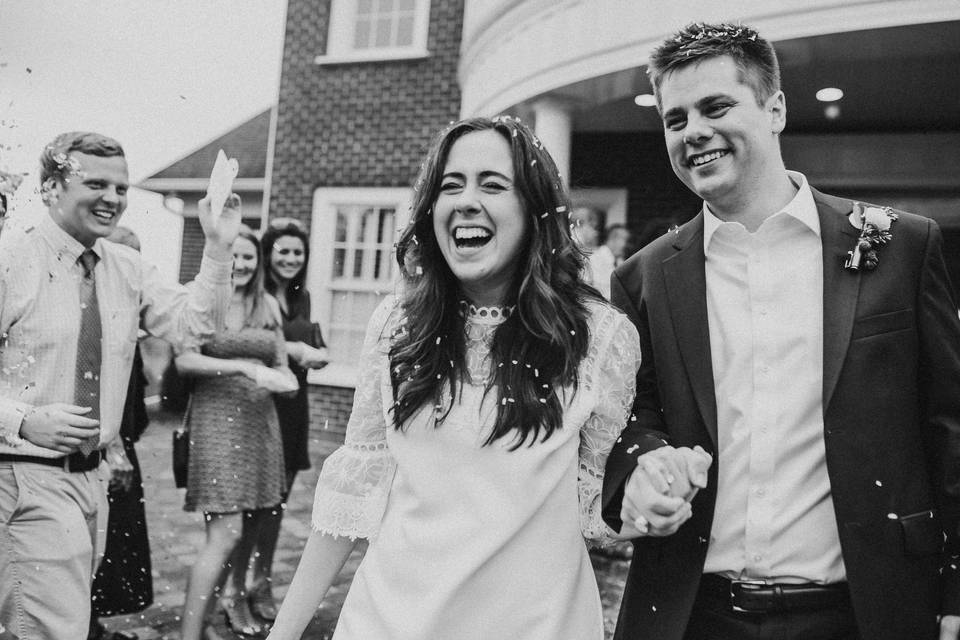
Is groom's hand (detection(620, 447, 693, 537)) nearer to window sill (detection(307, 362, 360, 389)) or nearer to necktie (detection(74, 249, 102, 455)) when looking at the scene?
necktie (detection(74, 249, 102, 455))

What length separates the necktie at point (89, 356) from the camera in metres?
2.80

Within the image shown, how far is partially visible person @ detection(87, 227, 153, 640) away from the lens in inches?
136

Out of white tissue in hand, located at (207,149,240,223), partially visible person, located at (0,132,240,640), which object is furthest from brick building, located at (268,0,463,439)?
partially visible person, located at (0,132,240,640)

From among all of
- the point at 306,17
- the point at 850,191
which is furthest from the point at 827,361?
the point at 306,17

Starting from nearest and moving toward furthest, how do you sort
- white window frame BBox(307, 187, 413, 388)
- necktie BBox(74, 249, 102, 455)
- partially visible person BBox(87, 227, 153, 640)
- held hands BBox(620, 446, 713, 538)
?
held hands BBox(620, 446, 713, 538) < necktie BBox(74, 249, 102, 455) < partially visible person BBox(87, 227, 153, 640) < white window frame BBox(307, 187, 413, 388)

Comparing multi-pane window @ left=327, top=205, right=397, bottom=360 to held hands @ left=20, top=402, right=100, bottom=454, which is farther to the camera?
multi-pane window @ left=327, top=205, right=397, bottom=360

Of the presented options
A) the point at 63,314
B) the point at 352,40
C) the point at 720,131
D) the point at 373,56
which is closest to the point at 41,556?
the point at 63,314

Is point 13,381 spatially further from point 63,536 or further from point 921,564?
point 921,564

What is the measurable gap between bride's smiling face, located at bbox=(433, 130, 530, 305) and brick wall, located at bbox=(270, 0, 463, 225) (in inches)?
305

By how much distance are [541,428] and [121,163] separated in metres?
2.11

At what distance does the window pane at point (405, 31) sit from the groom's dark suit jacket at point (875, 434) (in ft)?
29.7

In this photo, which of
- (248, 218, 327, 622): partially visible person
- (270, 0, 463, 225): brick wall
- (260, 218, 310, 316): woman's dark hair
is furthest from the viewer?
(270, 0, 463, 225): brick wall

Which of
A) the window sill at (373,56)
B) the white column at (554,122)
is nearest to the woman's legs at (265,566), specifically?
the white column at (554,122)

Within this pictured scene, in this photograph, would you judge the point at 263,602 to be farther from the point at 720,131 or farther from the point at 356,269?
the point at 356,269
